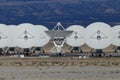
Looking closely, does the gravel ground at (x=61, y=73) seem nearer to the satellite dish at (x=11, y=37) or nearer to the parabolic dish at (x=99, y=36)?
the parabolic dish at (x=99, y=36)

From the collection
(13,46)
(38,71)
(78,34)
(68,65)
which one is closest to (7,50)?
(13,46)

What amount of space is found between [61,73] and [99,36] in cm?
4019

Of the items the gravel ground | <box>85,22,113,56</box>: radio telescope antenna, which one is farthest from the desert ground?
<box>85,22,113,56</box>: radio telescope antenna

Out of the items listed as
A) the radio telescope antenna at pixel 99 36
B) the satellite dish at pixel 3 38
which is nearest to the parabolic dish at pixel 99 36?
the radio telescope antenna at pixel 99 36

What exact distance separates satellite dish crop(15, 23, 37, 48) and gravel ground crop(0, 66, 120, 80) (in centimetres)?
3415

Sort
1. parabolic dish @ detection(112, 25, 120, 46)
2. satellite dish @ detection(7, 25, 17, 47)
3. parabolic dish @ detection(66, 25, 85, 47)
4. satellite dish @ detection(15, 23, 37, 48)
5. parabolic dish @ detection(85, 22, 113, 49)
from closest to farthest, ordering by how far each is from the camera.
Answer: parabolic dish @ detection(85, 22, 113, 49) < satellite dish @ detection(15, 23, 37, 48) < parabolic dish @ detection(112, 25, 120, 46) < satellite dish @ detection(7, 25, 17, 47) < parabolic dish @ detection(66, 25, 85, 47)

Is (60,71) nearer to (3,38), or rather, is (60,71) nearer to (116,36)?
(3,38)

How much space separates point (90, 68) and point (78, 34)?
46.0 metres

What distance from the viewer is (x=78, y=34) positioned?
128 m

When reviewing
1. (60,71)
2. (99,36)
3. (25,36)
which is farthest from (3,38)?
(60,71)

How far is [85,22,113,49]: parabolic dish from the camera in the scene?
114188 mm

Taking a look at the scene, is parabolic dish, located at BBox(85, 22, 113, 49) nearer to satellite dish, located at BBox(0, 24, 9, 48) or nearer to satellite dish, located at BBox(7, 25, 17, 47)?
satellite dish, located at BBox(7, 25, 17, 47)

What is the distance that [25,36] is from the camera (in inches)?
4707

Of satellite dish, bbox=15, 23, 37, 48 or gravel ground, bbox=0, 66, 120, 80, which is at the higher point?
satellite dish, bbox=15, 23, 37, 48
